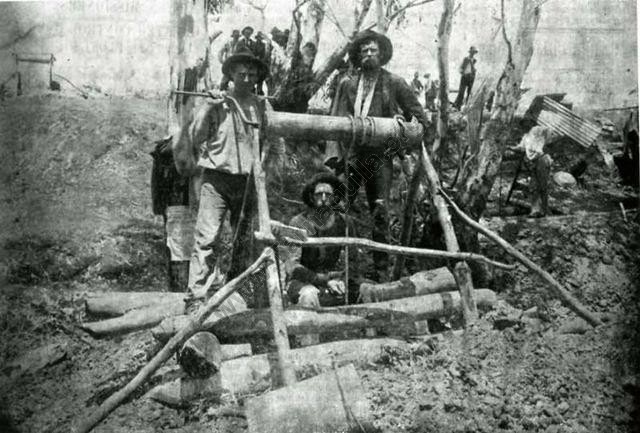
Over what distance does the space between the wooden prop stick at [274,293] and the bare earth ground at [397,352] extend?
53 centimetres

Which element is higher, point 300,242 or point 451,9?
point 451,9

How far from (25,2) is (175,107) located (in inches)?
88.2

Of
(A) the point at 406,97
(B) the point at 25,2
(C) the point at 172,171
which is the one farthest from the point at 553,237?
(B) the point at 25,2

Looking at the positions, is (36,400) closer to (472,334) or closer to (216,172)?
(216,172)

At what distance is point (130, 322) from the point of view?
15.6ft

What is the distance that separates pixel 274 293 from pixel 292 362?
528 mm

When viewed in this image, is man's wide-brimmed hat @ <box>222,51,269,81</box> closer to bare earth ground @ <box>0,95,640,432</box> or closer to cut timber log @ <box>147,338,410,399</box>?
bare earth ground @ <box>0,95,640,432</box>

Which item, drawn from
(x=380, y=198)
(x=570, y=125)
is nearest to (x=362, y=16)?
(x=570, y=125)

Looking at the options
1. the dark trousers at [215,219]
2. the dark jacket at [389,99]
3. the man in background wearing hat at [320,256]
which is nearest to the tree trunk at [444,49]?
the dark jacket at [389,99]

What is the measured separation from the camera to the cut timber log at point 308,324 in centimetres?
420

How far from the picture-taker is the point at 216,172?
497cm

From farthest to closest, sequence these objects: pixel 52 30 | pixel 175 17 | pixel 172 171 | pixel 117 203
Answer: pixel 117 203 → pixel 175 17 → pixel 172 171 → pixel 52 30

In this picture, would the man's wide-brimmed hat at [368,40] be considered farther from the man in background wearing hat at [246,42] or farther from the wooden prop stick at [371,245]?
the man in background wearing hat at [246,42]

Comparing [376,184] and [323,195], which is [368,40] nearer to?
[376,184]
